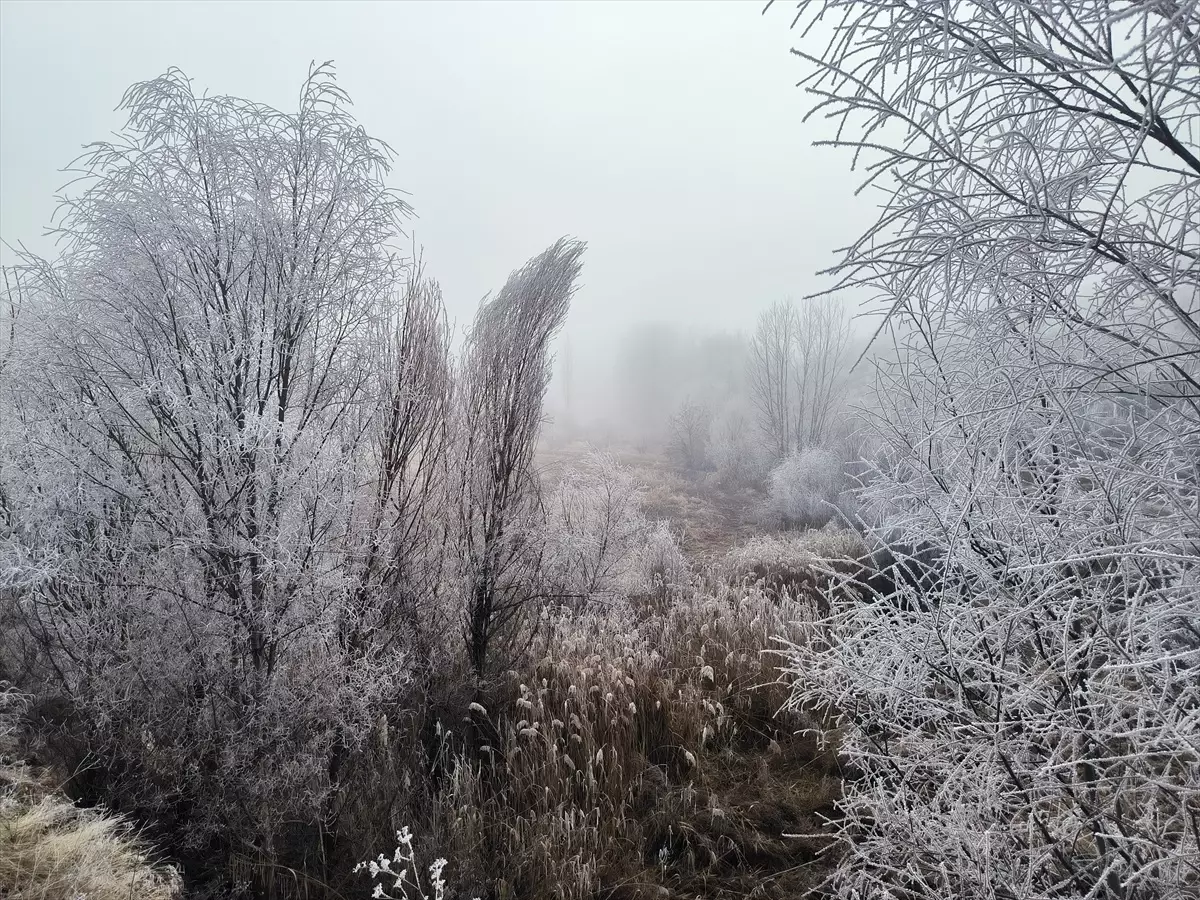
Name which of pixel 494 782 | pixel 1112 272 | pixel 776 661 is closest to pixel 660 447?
pixel 776 661

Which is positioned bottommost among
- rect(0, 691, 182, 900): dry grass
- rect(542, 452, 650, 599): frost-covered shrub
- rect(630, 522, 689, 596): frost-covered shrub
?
rect(630, 522, 689, 596): frost-covered shrub

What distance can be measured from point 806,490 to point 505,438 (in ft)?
44.0

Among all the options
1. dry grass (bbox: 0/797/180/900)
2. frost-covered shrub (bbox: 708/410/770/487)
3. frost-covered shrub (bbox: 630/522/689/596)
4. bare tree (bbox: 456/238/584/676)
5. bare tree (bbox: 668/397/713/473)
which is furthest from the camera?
bare tree (bbox: 668/397/713/473)

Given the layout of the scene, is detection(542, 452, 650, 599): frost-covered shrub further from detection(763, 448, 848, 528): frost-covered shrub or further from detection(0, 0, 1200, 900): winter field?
detection(763, 448, 848, 528): frost-covered shrub

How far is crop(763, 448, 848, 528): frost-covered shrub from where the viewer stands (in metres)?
16.5

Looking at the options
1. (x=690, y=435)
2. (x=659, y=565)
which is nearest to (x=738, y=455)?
(x=690, y=435)

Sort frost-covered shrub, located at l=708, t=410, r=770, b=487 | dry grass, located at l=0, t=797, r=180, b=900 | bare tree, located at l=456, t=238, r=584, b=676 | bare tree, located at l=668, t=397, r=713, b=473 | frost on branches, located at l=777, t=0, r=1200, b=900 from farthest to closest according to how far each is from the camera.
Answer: bare tree, located at l=668, t=397, r=713, b=473, frost-covered shrub, located at l=708, t=410, r=770, b=487, bare tree, located at l=456, t=238, r=584, b=676, dry grass, located at l=0, t=797, r=180, b=900, frost on branches, located at l=777, t=0, r=1200, b=900

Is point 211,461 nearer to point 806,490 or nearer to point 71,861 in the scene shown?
point 71,861

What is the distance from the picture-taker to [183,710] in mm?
3072

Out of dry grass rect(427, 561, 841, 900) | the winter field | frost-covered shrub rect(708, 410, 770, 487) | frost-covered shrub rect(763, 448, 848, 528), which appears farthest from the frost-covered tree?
frost-covered shrub rect(708, 410, 770, 487)

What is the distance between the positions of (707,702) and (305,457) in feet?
10.7

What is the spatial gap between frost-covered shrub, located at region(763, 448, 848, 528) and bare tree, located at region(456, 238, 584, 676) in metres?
12.4

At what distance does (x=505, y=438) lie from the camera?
5340mm

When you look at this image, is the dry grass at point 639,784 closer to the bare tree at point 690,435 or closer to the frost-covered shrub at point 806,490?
the frost-covered shrub at point 806,490
